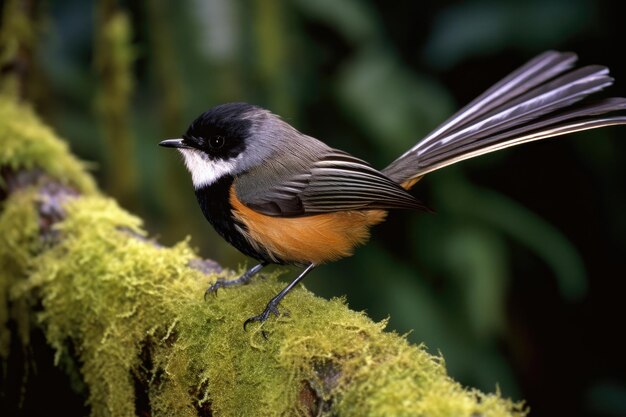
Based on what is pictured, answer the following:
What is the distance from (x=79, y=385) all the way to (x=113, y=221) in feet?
2.55

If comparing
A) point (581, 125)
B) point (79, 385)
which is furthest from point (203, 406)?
point (581, 125)

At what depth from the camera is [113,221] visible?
332cm

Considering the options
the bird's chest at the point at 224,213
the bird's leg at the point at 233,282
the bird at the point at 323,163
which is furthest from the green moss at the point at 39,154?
the bird's leg at the point at 233,282

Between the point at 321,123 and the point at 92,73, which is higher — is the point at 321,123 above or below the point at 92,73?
below

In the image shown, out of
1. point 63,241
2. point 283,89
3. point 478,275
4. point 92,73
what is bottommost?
point 478,275

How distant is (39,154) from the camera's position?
3783mm

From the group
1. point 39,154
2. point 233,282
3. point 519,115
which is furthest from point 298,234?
point 39,154

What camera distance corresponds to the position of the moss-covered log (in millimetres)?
1952

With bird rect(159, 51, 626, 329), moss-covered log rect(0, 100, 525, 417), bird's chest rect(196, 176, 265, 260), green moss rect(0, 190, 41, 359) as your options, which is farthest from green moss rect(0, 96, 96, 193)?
bird's chest rect(196, 176, 265, 260)

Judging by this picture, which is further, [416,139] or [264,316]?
[416,139]

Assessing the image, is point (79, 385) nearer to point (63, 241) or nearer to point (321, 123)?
point (63, 241)

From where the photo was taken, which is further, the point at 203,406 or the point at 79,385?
the point at 79,385

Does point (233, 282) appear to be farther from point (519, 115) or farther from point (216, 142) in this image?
point (519, 115)

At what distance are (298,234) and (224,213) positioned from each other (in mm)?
334
